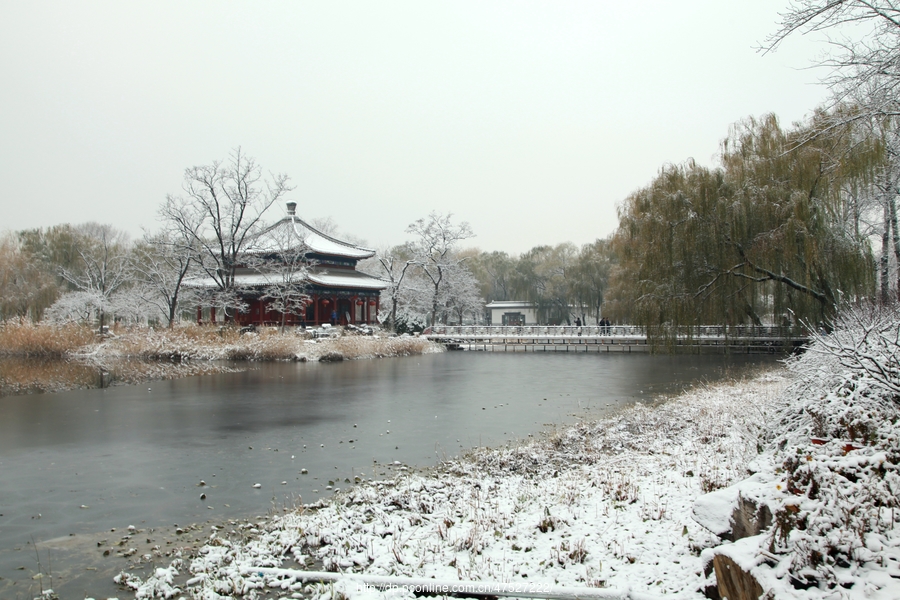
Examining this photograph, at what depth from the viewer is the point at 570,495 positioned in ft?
19.9

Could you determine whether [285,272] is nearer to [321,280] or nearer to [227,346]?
[321,280]

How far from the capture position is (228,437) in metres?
10.6

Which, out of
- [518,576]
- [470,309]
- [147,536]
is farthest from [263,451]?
[470,309]

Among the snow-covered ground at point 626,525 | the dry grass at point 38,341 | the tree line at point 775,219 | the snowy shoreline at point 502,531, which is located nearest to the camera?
the snow-covered ground at point 626,525

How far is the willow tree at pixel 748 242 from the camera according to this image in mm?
18406

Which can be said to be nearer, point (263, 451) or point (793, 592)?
point (793, 592)

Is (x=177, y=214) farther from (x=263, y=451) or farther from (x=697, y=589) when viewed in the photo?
(x=697, y=589)

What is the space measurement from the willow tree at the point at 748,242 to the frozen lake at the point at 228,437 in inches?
101

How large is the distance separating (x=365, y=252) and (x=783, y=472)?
3725 centimetres

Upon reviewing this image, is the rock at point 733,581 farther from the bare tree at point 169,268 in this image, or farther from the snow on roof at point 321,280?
the snow on roof at point 321,280

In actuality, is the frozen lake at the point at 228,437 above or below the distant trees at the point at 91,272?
below

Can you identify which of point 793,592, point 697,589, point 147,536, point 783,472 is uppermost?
point 783,472

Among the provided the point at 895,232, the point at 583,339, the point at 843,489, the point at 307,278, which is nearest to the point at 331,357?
the point at 307,278

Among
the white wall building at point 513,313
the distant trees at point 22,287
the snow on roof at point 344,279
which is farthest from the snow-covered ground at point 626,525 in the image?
the white wall building at point 513,313
